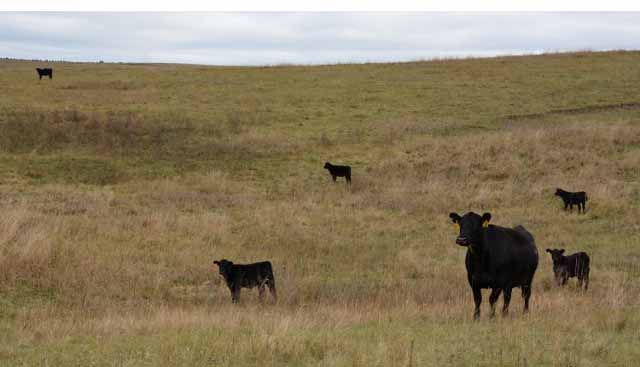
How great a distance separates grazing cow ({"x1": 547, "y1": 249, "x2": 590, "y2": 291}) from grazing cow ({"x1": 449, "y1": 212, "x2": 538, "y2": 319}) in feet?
10.1

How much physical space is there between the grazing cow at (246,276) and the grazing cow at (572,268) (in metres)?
6.03

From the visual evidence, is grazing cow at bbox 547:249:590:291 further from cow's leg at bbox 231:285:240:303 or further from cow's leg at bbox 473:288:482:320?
cow's leg at bbox 231:285:240:303

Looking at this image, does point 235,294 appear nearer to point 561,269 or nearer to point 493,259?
point 493,259

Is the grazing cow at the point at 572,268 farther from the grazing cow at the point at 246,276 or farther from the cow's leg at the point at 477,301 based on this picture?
the grazing cow at the point at 246,276

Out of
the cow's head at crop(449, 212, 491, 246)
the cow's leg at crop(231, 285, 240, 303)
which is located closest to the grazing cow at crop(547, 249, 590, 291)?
the cow's head at crop(449, 212, 491, 246)

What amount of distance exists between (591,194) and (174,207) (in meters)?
14.6

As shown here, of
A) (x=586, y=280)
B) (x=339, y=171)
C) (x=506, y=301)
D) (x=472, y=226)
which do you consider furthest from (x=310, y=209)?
(x=506, y=301)

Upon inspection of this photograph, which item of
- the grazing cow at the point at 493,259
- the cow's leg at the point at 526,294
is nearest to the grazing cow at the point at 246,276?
A: the grazing cow at the point at 493,259

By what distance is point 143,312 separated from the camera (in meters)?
12.4

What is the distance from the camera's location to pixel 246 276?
14.5m

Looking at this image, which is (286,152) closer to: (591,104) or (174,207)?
(174,207)

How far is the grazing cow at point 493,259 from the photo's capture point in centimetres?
1199

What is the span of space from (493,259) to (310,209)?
1355 centimetres

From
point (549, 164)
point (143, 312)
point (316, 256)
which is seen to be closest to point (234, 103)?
point (549, 164)
